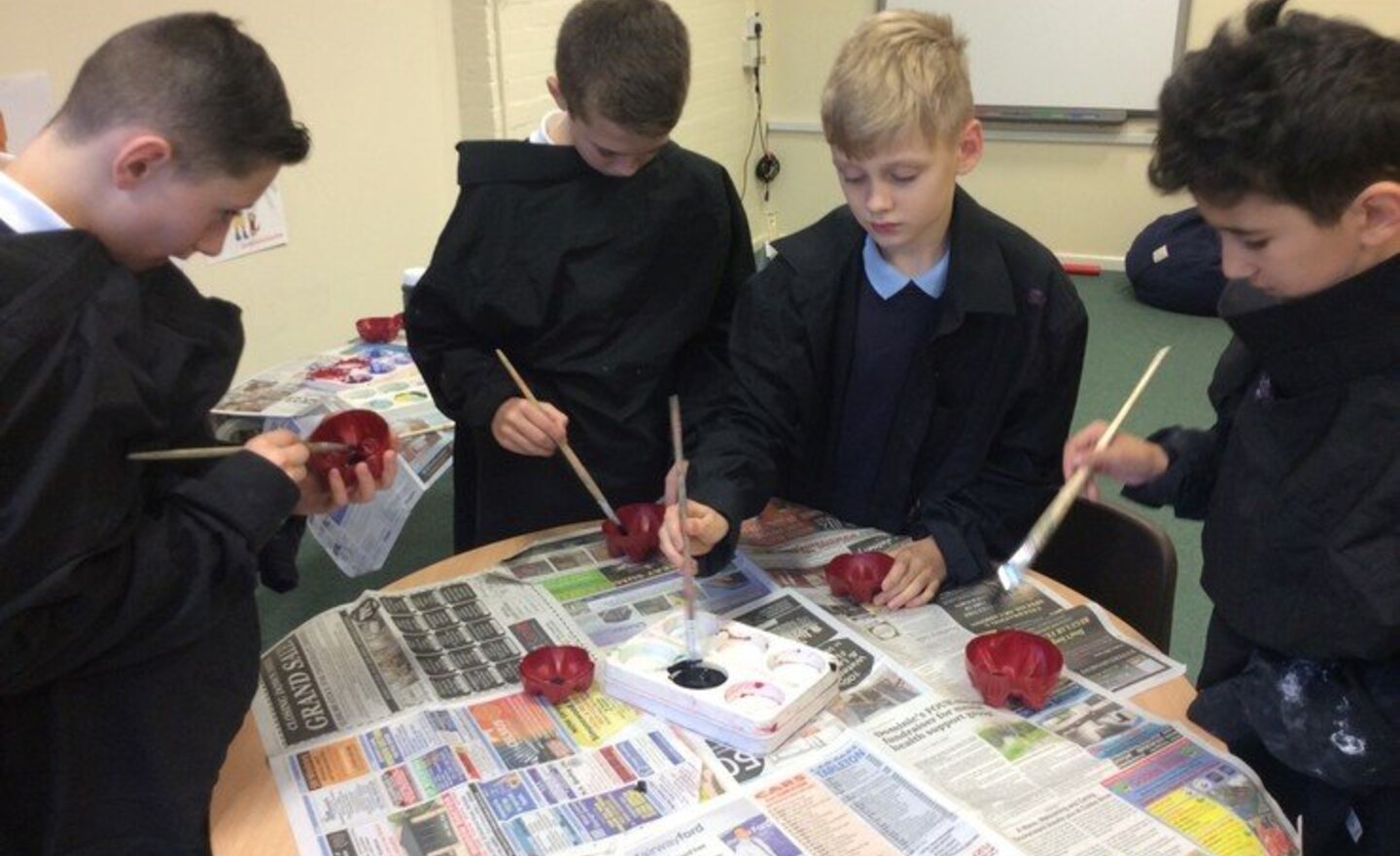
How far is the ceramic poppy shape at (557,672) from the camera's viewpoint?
1147mm

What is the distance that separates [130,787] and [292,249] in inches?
87.4

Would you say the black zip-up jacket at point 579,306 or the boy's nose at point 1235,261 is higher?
the boy's nose at point 1235,261

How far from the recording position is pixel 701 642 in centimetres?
120

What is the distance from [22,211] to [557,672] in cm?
63

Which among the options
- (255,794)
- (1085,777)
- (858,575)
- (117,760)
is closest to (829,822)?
(1085,777)

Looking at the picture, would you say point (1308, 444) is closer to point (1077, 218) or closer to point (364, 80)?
point (364, 80)

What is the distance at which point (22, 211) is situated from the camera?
94 cm

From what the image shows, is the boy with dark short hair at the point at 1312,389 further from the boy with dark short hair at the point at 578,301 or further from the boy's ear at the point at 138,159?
the boy's ear at the point at 138,159

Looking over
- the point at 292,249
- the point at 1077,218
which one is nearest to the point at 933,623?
the point at 292,249

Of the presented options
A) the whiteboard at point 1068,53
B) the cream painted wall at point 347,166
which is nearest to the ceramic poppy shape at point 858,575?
the cream painted wall at point 347,166

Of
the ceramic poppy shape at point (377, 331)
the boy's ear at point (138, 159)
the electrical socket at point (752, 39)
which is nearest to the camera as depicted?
the boy's ear at point (138, 159)

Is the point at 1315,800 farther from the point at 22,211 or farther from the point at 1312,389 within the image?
the point at 22,211

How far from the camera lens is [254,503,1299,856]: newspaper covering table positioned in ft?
3.17

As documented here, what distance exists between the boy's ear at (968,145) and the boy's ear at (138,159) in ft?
3.00
